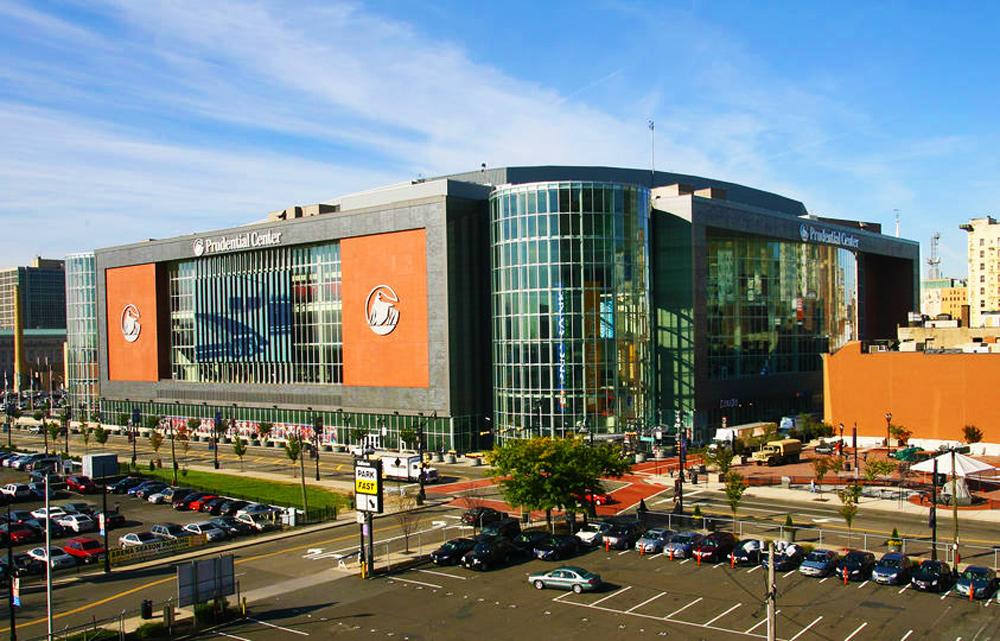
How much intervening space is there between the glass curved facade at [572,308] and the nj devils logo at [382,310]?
15.3 m

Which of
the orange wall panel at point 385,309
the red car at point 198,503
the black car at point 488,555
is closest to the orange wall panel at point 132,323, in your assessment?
the orange wall panel at point 385,309

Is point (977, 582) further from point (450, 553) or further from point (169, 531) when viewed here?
→ point (169, 531)

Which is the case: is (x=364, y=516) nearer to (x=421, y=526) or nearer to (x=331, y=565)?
(x=331, y=565)

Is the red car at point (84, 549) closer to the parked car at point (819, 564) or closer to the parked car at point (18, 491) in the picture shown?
the parked car at point (18, 491)

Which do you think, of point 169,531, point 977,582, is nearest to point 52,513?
point 169,531

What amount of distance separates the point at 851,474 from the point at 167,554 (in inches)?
2288

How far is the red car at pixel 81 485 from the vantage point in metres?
77.8

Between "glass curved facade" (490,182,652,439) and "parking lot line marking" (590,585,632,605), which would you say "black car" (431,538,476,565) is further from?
"glass curved facade" (490,182,652,439)

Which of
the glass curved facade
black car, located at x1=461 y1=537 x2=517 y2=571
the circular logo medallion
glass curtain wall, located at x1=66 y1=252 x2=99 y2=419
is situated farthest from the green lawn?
glass curtain wall, located at x1=66 y1=252 x2=99 y2=419

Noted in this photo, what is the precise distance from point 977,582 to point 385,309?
7130 centimetres

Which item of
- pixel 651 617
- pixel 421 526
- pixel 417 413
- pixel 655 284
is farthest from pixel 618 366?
pixel 651 617

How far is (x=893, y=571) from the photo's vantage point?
41.7m

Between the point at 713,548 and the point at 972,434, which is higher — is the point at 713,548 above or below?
below

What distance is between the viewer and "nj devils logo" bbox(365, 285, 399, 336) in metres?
98.8
